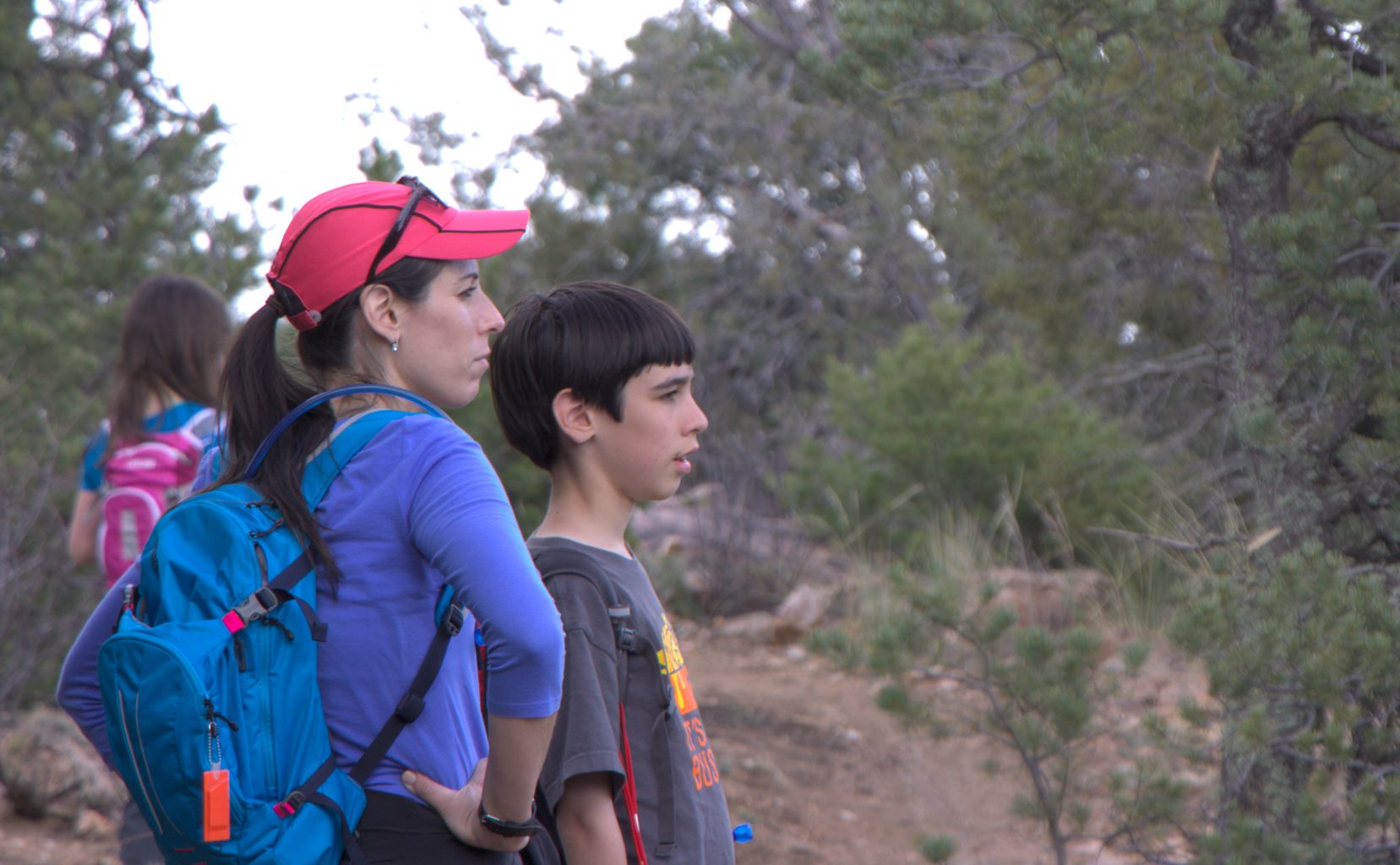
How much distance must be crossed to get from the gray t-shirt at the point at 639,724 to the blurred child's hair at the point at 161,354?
178 cm

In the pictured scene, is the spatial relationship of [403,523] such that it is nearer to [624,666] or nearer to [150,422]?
[624,666]

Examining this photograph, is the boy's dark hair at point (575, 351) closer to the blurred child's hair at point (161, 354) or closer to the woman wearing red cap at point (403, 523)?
the woman wearing red cap at point (403, 523)

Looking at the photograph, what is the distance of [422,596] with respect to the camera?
1653 mm

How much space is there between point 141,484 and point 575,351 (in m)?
1.75

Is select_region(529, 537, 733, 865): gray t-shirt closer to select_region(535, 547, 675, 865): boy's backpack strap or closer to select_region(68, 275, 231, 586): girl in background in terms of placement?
select_region(535, 547, 675, 865): boy's backpack strap

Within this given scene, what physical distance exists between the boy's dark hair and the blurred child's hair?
1548mm

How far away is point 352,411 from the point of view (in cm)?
174

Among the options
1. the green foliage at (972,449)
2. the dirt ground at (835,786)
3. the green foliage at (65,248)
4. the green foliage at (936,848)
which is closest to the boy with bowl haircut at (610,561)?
the green foliage at (936,848)

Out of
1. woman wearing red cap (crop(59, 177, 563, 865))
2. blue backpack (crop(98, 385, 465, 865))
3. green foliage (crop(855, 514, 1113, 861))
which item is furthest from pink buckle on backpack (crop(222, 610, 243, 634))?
green foliage (crop(855, 514, 1113, 861))

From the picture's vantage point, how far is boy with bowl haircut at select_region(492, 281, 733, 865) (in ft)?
6.17

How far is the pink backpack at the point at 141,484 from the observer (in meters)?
3.40

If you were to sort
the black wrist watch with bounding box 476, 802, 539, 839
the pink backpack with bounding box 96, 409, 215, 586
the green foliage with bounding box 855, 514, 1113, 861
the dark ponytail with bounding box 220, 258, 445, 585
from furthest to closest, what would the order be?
the green foliage with bounding box 855, 514, 1113, 861, the pink backpack with bounding box 96, 409, 215, 586, the dark ponytail with bounding box 220, 258, 445, 585, the black wrist watch with bounding box 476, 802, 539, 839

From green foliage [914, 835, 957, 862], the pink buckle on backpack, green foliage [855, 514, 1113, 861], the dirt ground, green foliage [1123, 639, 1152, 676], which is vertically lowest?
the dirt ground

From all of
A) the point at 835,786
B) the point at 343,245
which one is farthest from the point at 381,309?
the point at 835,786
